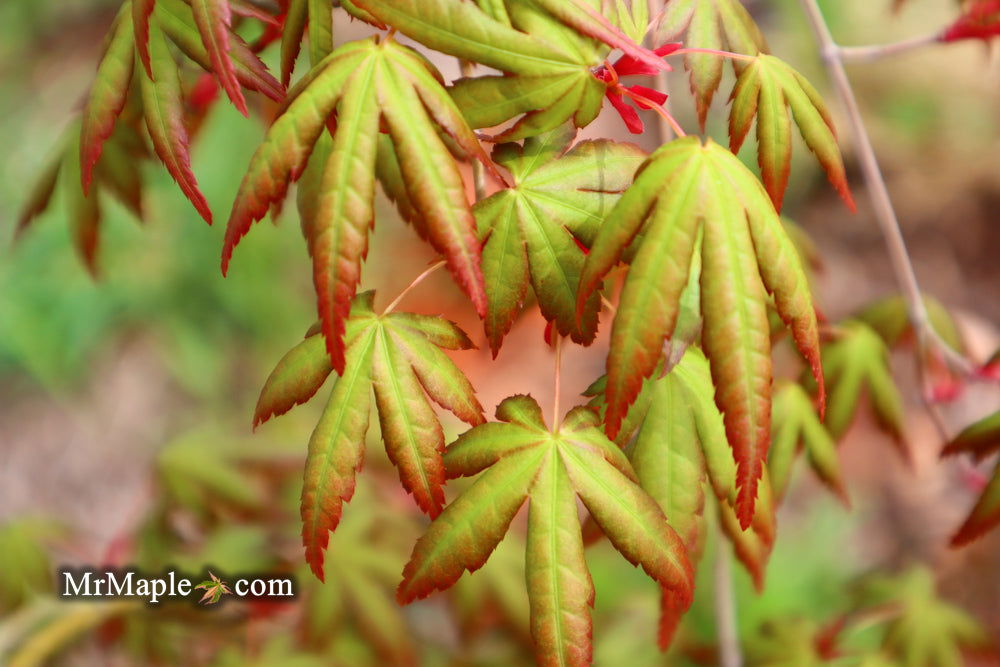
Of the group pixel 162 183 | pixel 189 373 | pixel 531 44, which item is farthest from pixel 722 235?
pixel 162 183

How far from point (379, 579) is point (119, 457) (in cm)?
148

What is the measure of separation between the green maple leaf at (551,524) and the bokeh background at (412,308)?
0.72m

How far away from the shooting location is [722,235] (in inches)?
22.3

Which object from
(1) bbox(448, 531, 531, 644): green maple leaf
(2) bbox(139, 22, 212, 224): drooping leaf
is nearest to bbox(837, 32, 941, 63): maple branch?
(2) bbox(139, 22, 212, 224): drooping leaf

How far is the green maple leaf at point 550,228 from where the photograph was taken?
0.63 m

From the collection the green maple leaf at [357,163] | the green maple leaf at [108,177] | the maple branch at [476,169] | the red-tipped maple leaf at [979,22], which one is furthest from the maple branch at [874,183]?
the green maple leaf at [108,177]

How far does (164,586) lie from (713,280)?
0.88 meters

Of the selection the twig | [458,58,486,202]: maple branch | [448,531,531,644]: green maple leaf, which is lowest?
the twig

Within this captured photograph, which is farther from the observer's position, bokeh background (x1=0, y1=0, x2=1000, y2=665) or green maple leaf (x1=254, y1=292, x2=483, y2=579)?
bokeh background (x1=0, y1=0, x2=1000, y2=665)

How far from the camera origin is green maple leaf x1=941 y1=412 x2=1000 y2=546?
80 centimetres

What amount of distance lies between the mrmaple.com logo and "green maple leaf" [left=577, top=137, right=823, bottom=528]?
0.75m

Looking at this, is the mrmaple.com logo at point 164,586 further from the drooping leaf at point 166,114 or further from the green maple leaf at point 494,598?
the drooping leaf at point 166,114

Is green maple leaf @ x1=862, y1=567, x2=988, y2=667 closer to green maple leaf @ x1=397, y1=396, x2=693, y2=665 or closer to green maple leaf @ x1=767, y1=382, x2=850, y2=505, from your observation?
green maple leaf @ x1=767, y1=382, x2=850, y2=505

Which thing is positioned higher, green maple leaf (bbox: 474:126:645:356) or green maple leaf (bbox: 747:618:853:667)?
green maple leaf (bbox: 474:126:645:356)
